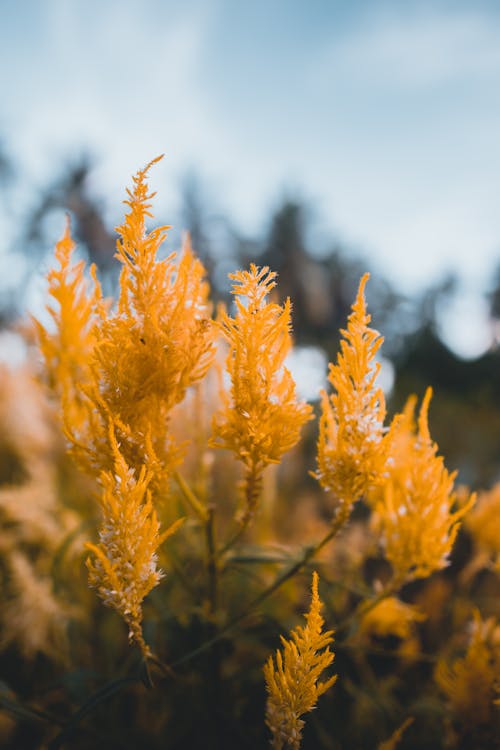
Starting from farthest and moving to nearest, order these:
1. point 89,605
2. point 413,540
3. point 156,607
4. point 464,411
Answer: point 464,411
point 89,605
point 156,607
point 413,540

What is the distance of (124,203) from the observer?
0.64 meters

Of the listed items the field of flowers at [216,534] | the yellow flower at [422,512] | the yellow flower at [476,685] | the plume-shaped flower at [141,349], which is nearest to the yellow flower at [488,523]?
the field of flowers at [216,534]

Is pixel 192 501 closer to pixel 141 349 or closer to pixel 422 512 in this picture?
pixel 141 349

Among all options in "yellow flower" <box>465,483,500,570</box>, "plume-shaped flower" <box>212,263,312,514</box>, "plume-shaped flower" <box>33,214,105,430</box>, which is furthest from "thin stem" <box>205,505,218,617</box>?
"yellow flower" <box>465,483,500,570</box>

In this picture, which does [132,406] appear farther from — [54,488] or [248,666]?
[54,488]

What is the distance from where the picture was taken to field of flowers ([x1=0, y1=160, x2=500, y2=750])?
2.04 ft

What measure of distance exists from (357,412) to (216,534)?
1.61 ft

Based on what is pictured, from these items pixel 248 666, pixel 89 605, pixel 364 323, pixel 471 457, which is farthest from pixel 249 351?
pixel 471 457

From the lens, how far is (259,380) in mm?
627

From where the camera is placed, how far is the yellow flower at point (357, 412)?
2.12 ft

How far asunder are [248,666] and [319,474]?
87 cm

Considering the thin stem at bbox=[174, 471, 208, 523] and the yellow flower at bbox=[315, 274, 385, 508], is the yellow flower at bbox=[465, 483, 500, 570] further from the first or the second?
the thin stem at bbox=[174, 471, 208, 523]

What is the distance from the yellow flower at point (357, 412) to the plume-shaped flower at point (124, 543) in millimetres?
263

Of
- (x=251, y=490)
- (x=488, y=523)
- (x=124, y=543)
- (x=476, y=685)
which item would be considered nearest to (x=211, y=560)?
(x=251, y=490)
